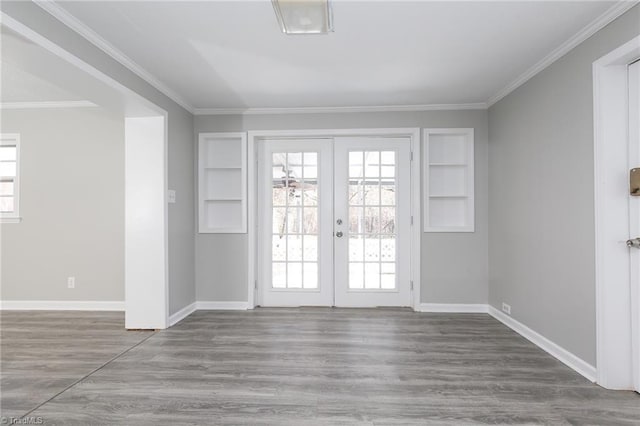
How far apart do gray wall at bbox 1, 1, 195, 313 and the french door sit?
849mm

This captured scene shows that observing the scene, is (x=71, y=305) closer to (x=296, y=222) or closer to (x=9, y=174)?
(x=9, y=174)

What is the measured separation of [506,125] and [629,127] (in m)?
1.44

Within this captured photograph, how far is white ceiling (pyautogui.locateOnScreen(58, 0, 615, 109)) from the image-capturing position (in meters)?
2.23

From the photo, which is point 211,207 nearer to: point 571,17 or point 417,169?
point 417,169

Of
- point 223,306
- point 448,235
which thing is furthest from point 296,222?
point 448,235

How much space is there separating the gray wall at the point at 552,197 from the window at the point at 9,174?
575 cm

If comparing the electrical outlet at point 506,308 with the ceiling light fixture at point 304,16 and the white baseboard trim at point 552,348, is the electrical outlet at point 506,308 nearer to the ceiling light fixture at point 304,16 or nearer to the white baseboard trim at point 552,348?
the white baseboard trim at point 552,348

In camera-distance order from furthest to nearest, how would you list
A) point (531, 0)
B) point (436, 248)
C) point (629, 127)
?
1. point (436, 248)
2. point (629, 127)
3. point (531, 0)

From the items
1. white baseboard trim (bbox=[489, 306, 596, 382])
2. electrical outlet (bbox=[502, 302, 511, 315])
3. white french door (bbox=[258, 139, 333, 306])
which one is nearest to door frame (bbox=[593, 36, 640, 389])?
white baseboard trim (bbox=[489, 306, 596, 382])

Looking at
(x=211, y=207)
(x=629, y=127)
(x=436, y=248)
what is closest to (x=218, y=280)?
(x=211, y=207)

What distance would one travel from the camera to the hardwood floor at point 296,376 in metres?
2.06

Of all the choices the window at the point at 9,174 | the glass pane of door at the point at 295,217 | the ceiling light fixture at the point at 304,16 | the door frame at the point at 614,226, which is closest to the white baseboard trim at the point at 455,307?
the glass pane of door at the point at 295,217

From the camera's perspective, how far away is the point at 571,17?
2.32 meters

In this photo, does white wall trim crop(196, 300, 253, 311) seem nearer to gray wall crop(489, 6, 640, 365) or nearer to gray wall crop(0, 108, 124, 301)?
gray wall crop(0, 108, 124, 301)
